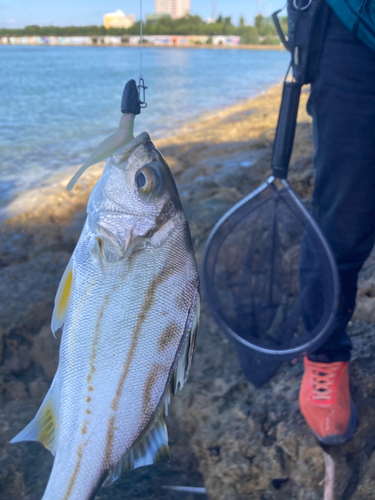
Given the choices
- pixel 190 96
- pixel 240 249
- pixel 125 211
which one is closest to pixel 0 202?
pixel 240 249

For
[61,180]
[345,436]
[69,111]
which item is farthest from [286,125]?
[69,111]

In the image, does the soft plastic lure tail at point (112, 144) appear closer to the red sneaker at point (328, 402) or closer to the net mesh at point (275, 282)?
the net mesh at point (275, 282)

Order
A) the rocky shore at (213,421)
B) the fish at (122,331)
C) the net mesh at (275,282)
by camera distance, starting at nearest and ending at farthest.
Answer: the fish at (122,331), the rocky shore at (213,421), the net mesh at (275,282)

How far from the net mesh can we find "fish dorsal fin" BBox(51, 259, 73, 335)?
1.05m

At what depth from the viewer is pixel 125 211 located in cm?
108

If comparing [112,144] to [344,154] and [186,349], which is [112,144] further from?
[344,154]

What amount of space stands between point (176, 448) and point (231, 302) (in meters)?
0.99

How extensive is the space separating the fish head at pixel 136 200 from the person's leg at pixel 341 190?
90 cm

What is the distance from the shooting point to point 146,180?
42.9 inches

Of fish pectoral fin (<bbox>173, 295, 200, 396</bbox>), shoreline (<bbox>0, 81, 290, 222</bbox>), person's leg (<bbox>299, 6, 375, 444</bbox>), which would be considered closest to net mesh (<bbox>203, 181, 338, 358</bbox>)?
person's leg (<bbox>299, 6, 375, 444</bbox>)

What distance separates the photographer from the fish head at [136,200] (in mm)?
1067

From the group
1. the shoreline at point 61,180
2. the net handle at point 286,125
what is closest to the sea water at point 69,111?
the shoreline at point 61,180

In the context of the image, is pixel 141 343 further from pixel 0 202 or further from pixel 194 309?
pixel 0 202

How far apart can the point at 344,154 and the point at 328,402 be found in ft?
3.77
